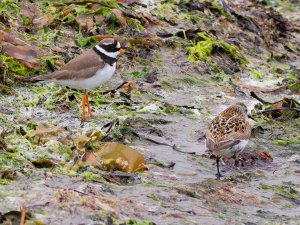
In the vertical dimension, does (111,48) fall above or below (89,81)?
above

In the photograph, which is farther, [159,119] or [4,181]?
[159,119]

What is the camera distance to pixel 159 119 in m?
9.66

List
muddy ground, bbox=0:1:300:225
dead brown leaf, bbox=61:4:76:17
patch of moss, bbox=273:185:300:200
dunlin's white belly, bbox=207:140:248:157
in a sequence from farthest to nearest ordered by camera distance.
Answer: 1. dead brown leaf, bbox=61:4:76:17
2. dunlin's white belly, bbox=207:140:248:157
3. patch of moss, bbox=273:185:300:200
4. muddy ground, bbox=0:1:300:225

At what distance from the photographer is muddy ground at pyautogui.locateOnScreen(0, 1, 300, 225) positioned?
6.44 m

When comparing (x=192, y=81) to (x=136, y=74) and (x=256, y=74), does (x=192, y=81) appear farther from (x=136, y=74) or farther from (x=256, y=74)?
(x=256, y=74)

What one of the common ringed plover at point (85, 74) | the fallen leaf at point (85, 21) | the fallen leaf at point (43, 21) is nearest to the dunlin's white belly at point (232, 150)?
the common ringed plover at point (85, 74)

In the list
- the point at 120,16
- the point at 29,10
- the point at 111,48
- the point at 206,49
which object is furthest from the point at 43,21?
the point at 206,49

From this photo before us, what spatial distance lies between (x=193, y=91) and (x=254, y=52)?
10.1 ft

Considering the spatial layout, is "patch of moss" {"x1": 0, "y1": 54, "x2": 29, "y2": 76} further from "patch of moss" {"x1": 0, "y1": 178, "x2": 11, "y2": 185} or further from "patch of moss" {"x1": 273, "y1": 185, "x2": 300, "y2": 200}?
"patch of moss" {"x1": 273, "y1": 185, "x2": 300, "y2": 200}

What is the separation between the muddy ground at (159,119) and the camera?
644 centimetres

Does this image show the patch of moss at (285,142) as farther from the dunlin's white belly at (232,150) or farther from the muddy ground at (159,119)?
the dunlin's white belly at (232,150)

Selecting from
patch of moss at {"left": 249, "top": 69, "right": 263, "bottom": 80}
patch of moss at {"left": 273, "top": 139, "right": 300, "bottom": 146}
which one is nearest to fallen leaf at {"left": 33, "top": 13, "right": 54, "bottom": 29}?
patch of moss at {"left": 249, "top": 69, "right": 263, "bottom": 80}

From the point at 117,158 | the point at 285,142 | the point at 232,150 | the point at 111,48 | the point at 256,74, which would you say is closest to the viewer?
the point at 117,158

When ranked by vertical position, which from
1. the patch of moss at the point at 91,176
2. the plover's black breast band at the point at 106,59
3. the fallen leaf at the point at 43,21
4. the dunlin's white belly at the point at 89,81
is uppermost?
the patch of moss at the point at 91,176
